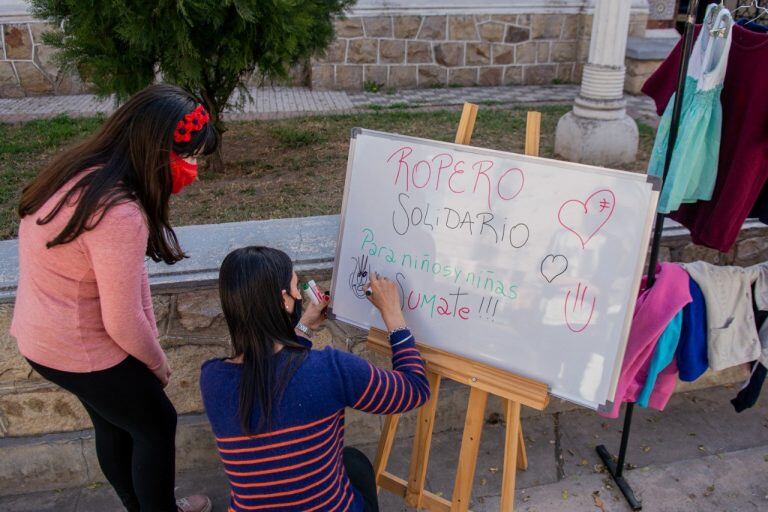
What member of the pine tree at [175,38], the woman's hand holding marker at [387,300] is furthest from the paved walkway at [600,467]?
the pine tree at [175,38]

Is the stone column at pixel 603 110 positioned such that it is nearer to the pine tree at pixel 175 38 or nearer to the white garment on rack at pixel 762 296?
the pine tree at pixel 175 38

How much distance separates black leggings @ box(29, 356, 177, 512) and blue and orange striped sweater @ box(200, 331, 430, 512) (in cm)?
46

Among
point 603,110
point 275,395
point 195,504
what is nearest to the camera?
point 275,395

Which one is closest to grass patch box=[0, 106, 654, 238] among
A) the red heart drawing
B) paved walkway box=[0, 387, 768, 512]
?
paved walkway box=[0, 387, 768, 512]

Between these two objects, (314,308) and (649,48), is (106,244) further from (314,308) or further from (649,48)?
(649,48)

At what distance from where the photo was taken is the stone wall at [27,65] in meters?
7.89

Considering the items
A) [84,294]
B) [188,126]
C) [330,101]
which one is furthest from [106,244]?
[330,101]

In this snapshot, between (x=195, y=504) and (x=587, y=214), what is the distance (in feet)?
6.37

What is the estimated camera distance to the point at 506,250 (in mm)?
2051

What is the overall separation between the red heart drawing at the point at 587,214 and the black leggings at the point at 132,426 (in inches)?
56.1

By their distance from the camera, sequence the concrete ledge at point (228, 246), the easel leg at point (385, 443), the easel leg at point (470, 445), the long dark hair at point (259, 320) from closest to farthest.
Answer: the long dark hair at point (259, 320) → the easel leg at point (470, 445) → the easel leg at point (385, 443) → the concrete ledge at point (228, 246)

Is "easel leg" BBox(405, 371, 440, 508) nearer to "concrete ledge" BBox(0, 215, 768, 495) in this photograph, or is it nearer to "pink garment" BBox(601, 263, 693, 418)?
"concrete ledge" BBox(0, 215, 768, 495)

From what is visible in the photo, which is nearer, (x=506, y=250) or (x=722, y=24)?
(x=506, y=250)

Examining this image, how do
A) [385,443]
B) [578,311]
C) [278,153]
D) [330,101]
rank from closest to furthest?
[578,311]
[385,443]
[278,153]
[330,101]
